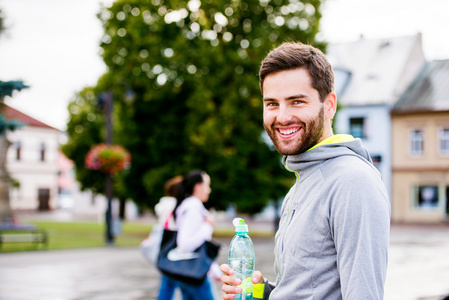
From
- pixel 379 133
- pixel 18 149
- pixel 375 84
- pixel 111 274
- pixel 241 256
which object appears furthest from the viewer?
pixel 18 149

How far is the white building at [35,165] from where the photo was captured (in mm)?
60562

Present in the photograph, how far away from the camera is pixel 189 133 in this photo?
909 inches

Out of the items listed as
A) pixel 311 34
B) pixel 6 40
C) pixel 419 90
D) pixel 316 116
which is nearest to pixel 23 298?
pixel 6 40

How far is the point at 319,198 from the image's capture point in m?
2.04

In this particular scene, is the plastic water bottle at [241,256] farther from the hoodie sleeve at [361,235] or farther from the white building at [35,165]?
the white building at [35,165]

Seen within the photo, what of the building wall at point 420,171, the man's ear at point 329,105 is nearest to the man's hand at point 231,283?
the man's ear at point 329,105

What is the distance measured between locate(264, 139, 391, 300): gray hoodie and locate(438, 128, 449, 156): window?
37.7 m

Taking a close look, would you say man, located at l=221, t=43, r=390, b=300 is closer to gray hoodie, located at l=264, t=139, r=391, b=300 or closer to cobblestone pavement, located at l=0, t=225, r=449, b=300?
gray hoodie, located at l=264, t=139, r=391, b=300

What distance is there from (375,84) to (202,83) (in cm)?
2103

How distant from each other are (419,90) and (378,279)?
39.7 metres

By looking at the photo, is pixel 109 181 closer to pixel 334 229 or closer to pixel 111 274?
pixel 111 274

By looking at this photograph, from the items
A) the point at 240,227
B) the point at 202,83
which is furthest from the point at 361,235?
the point at 202,83

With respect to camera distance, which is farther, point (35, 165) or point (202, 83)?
point (35, 165)

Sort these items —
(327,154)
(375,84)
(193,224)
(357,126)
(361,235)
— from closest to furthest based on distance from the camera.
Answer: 1. (361,235)
2. (327,154)
3. (193,224)
4. (357,126)
5. (375,84)
